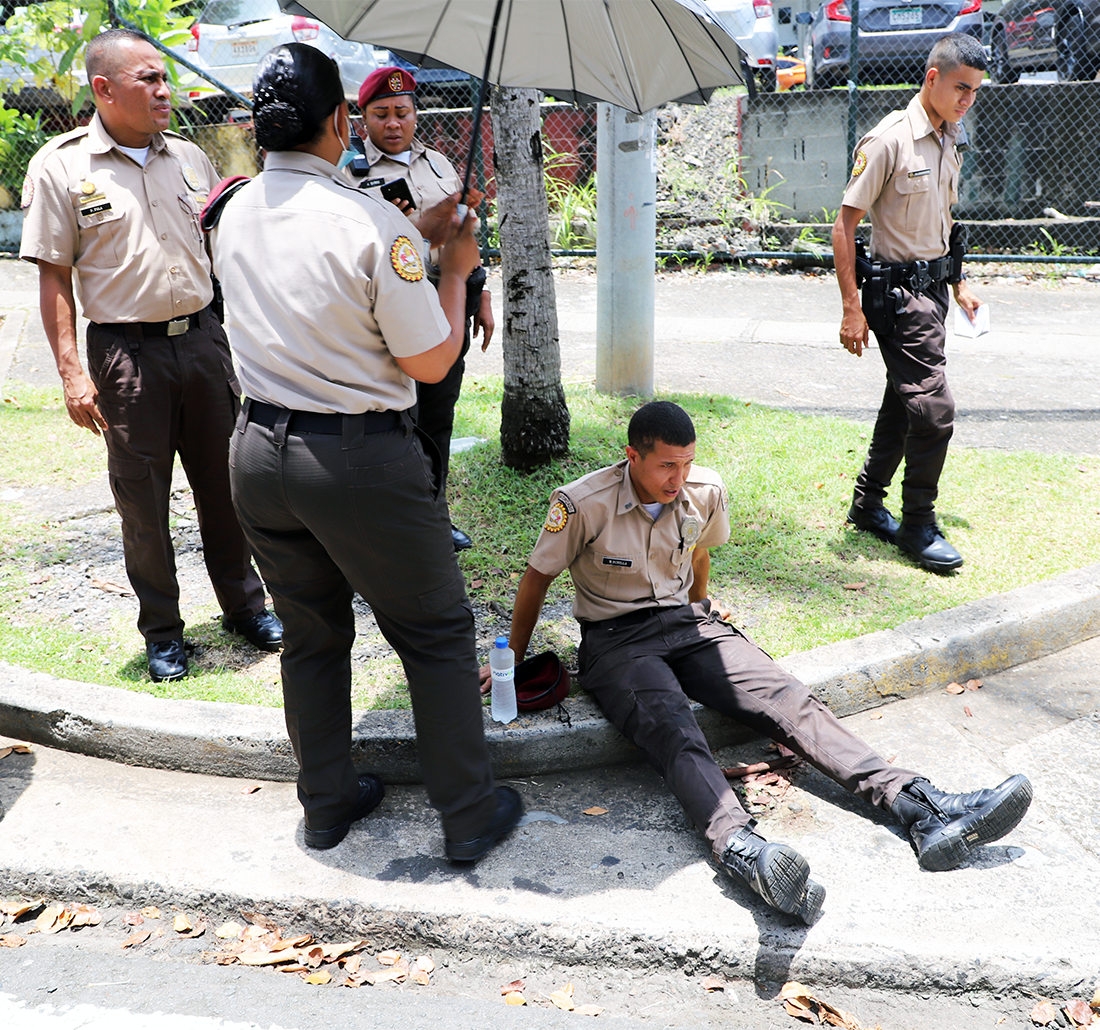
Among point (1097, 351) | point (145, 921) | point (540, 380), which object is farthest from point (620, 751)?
point (1097, 351)

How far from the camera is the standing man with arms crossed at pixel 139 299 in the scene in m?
3.68

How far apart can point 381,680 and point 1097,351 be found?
266 inches

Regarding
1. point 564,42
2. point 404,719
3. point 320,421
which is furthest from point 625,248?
point 320,421

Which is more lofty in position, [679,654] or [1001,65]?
→ [1001,65]

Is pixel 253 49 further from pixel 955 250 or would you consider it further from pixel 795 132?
pixel 955 250

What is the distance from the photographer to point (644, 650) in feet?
11.9

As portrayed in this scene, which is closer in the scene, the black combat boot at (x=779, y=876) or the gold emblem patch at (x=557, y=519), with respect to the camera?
the black combat boot at (x=779, y=876)

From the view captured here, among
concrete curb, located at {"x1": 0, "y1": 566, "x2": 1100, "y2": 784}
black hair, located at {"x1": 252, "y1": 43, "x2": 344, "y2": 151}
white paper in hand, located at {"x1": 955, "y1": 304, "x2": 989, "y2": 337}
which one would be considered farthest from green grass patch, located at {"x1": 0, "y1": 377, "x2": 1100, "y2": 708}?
black hair, located at {"x1": 252, "y1": 43, "x2": 344, "y2": 151}

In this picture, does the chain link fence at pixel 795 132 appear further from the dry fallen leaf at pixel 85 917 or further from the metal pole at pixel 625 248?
the dry fallen leaf at pixel 85 917

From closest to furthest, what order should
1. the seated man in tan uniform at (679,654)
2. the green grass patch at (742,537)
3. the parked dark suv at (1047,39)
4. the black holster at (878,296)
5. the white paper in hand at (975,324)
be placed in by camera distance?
the seated man in tan uniform at (679,654) < the green grass patch at (742,537) < the black holster at (878,296) < the white paper in hand at (975,324) < the parked dark suv at (1047,39)

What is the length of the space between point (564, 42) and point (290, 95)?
55.0 inches

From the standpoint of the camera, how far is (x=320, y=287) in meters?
2.62

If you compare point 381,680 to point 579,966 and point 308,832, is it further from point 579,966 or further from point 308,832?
point 579,966

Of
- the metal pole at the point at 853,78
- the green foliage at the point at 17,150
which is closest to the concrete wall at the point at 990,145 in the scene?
the metal pole at the point at 853,78
